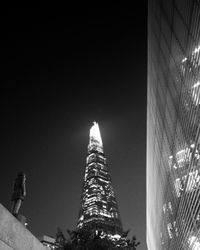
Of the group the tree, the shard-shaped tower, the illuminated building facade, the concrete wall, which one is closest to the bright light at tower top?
the shard-shaped tower

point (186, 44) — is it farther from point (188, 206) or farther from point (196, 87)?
point (188, 206)

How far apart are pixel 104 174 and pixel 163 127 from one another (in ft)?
489

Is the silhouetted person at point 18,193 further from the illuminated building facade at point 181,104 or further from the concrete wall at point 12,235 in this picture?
the illuminated building facade at point 181,104

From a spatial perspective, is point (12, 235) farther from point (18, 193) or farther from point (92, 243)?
point (92, 243)

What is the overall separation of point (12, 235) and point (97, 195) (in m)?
156

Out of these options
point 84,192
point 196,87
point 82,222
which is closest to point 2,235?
point 196,87

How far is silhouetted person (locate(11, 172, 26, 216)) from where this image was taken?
1153 centimetres

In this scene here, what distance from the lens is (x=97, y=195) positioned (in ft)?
525

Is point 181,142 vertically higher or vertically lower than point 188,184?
higher

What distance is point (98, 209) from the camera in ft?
→ 495

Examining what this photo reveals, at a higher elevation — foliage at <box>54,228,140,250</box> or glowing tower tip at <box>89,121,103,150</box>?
glowing tower tip at <box>89,121,103,150</box>

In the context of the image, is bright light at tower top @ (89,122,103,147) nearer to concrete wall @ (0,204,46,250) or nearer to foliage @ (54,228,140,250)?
foliage @ (54,228,140,250)

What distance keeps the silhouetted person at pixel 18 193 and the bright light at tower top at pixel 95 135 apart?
6275 inches

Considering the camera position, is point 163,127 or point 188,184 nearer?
point 188,184
